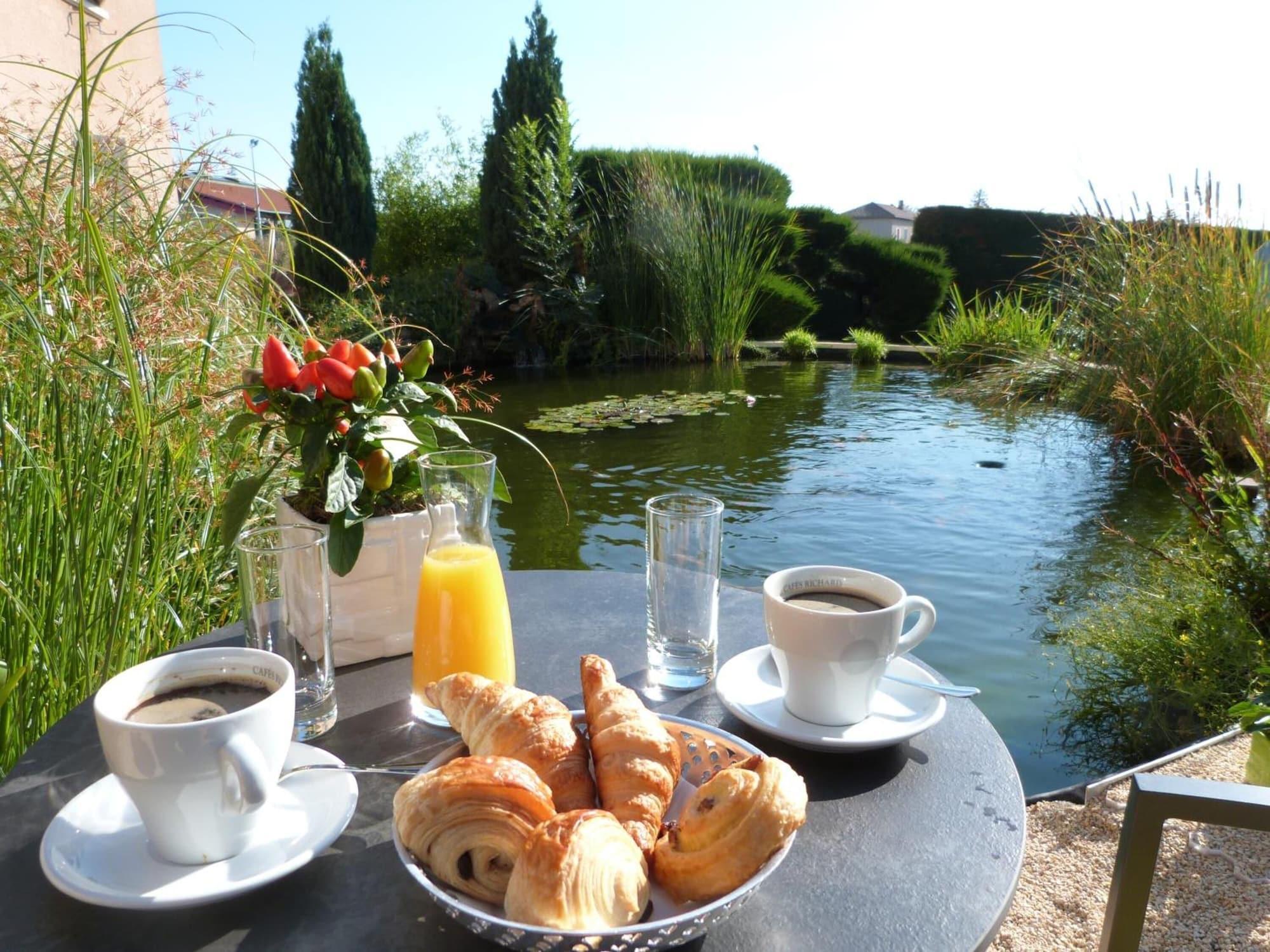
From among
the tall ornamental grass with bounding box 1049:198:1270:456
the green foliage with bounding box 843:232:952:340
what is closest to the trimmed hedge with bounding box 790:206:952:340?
the green foliage with bounding box 843:232:952:340

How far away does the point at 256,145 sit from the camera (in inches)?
75.8

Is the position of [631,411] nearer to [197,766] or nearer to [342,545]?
[342,545]

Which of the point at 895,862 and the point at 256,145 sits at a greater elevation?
the point at 256,145

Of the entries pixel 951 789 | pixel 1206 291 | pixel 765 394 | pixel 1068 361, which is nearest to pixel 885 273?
pixel 765 394

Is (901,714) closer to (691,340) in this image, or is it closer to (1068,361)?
(1068,361)

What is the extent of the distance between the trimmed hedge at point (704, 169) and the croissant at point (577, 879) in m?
11.1

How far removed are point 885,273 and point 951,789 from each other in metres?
14.3

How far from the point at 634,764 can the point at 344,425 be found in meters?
0.54

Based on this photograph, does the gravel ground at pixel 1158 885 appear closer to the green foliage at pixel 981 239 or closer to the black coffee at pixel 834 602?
the black coffee at pixel 834 602

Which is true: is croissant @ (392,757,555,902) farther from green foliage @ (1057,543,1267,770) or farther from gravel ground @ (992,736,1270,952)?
green foliage @ (1057,543,1267,770)

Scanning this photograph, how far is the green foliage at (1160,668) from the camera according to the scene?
2162 mm

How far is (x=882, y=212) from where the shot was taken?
52406mm

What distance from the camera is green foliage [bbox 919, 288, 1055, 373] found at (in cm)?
834

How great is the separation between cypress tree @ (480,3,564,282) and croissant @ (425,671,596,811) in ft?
38.7
